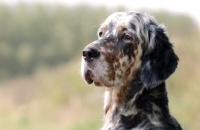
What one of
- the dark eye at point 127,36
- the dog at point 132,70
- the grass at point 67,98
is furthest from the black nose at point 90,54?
the grass at point 67,98

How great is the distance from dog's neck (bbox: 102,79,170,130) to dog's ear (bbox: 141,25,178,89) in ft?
0.38

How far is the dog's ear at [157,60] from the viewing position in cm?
536

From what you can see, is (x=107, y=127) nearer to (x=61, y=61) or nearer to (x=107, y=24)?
(x=107, y=24)

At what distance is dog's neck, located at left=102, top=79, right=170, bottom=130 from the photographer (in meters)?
5.38

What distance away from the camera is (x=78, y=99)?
17.6m

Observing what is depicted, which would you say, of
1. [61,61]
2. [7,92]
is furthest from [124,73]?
[7,92]

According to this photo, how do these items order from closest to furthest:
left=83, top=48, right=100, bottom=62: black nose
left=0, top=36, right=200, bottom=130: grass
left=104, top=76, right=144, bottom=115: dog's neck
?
left=83, top=48, right=100, bottom=62: black nose < left=104, top=76, right=144, bottom=115: dog's neck < left=0, top=36, right=200, bottom=130: grass

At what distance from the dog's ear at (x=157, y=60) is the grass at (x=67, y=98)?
6.03m

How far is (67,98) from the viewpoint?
1794 cm

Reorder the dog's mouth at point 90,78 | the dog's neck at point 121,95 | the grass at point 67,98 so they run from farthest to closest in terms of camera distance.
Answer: the grass at point 67,98 < the dog's neck at point 121,95 < the dog's mouth at point 90,78

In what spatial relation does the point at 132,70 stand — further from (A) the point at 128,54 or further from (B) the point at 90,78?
(B) the point at 90,78

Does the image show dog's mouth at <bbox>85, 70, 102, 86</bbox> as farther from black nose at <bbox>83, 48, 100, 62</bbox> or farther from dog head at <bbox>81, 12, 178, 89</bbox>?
black nose at <bbox>83, 48, 100, 62</bbox>

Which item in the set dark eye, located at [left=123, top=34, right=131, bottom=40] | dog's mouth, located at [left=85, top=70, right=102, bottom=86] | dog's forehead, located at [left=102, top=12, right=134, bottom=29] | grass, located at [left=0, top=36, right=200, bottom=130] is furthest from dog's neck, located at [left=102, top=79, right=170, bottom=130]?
grass, located at [left=0, top=36, right=200, bottom=130]

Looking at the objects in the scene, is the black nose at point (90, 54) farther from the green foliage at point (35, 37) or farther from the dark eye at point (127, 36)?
the green foliage at point (35, 37)
